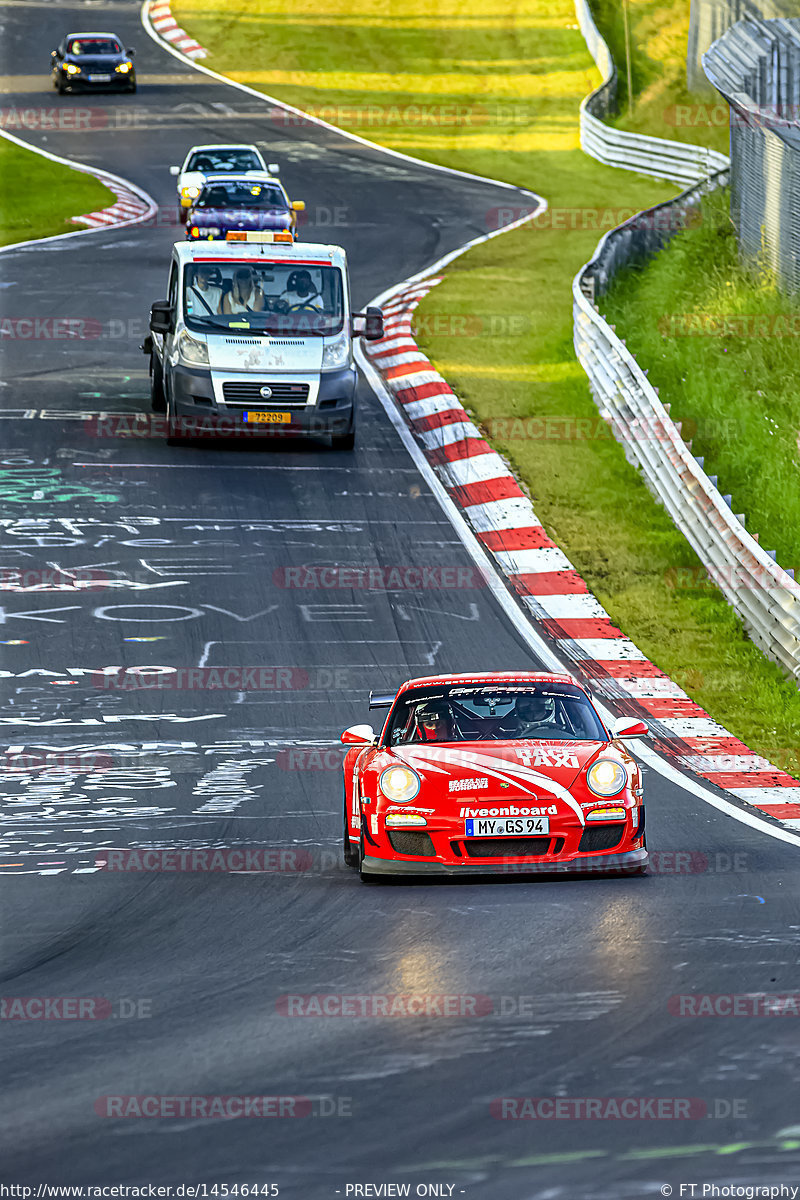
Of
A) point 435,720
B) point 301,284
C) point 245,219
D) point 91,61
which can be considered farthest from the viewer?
point 91,61

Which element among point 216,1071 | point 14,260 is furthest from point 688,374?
point 216,1071

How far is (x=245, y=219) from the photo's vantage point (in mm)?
31609

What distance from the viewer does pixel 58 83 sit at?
53531mm

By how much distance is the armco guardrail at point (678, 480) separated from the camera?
53.9ft

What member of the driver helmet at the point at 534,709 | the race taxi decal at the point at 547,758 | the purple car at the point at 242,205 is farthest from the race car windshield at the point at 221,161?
the race taxi decal at the point at 547,758

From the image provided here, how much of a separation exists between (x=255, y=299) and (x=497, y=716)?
1205cm

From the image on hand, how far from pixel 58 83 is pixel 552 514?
37202mm

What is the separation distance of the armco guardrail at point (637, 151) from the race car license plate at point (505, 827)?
107ft

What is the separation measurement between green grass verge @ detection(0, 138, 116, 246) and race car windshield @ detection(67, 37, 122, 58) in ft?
27.8

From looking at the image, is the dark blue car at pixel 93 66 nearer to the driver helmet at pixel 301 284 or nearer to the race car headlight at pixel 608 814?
the driver helmet at pixel 301 284

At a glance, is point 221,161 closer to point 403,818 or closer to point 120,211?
point 120,211

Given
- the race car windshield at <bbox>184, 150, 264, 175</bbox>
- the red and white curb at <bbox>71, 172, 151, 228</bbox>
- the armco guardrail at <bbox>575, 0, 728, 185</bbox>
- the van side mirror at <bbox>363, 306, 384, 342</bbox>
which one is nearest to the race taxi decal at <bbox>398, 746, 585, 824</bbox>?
the van side mirror at <bbox>363, 306, 384, 342</bbox>

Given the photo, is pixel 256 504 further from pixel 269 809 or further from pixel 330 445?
pixel 269 809

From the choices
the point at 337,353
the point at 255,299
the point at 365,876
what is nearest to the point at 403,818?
the point at 365,876
